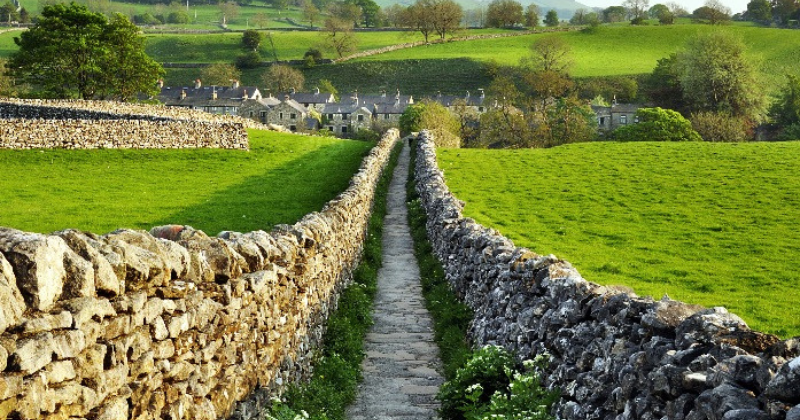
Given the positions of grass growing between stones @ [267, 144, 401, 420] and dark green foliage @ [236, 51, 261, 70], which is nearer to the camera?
grass growing between stones @ [267, 144, 401, 420]

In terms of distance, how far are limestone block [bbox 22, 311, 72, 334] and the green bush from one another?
485 centimetres

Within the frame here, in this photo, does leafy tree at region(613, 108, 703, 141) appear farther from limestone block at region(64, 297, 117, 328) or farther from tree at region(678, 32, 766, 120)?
limestone block at region(64, 297, 117, 328)

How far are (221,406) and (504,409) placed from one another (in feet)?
10.1

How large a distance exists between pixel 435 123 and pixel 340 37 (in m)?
119

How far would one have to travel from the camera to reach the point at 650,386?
6.34 m

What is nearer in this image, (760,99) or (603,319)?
(603,319)

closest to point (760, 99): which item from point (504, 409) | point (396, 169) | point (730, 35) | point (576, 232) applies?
point (730, 35)

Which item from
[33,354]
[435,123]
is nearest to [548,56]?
[435,123]

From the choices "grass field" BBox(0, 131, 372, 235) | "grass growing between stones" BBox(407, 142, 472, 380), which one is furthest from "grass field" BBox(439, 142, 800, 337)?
"grass field" BBox(0, 131, 372, 235)

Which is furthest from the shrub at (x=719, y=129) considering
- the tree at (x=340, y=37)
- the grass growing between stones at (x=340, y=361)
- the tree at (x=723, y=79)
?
the tree at (x=340, y=37)

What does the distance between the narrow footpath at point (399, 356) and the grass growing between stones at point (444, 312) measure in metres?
0.17

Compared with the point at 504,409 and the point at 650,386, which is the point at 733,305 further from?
the point at 650,386

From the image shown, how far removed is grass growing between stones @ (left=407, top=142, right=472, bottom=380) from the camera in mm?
13312

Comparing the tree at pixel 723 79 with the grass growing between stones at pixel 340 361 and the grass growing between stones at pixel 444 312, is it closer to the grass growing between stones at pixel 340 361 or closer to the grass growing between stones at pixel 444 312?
the grass growing between stones at pixel 444 312
